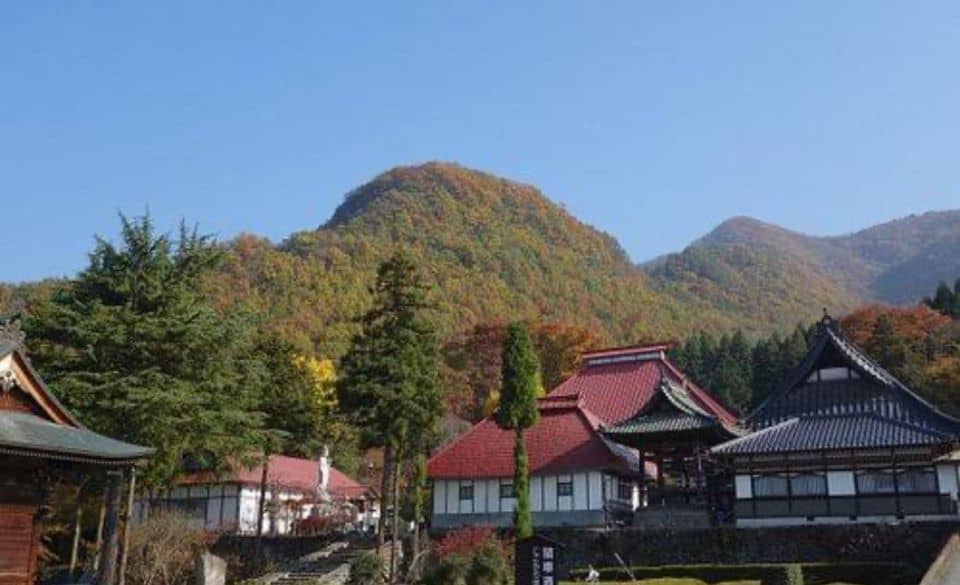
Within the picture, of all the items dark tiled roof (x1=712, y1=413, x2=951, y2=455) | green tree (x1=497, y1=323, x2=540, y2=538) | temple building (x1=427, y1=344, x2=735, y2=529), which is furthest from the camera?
temple building (x1=427, y1=344, x2=735, y2=529)

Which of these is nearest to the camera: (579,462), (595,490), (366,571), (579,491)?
(366,571)

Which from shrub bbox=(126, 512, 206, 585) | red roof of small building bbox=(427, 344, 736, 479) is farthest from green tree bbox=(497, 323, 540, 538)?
shrub bbox=(126, 512, 206, 585)

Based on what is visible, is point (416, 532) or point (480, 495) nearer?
point (416, 532)

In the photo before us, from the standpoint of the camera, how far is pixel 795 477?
1439 inches

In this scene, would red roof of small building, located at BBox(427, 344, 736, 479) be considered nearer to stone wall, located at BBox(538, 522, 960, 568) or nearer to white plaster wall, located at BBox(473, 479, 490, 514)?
white plaster wall, located at BBox(473, 479, 490, 514)

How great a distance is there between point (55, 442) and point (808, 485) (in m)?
27.0

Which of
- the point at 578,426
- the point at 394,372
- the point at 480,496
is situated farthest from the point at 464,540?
the point at 578,426

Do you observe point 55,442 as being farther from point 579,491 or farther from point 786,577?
point 579,491

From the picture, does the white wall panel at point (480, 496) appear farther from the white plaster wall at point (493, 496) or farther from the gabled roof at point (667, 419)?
the gabled roof at point (667, 419)

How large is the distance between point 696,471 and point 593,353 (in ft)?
43.6

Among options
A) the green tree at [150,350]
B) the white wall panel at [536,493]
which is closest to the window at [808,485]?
the white wall panel at [536,493]

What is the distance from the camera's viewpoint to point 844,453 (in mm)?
35438

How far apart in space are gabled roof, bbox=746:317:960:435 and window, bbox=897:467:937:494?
2.02 metres

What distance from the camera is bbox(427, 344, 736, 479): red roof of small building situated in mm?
42000
